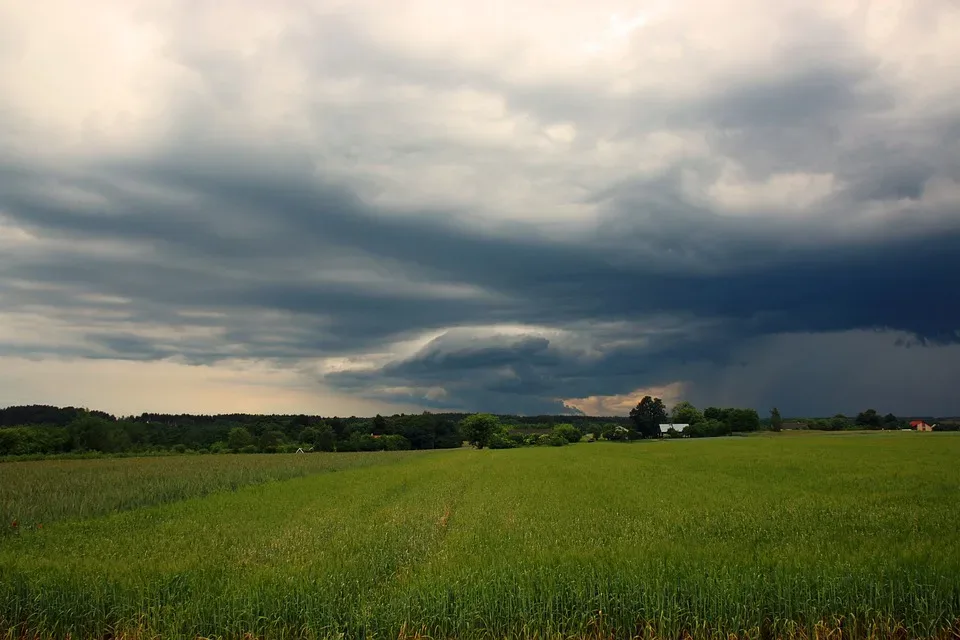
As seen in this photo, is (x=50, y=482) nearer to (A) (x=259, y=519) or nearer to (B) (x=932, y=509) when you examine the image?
(A) (x=259, y=519)

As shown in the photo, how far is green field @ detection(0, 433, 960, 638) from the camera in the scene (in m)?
12.4

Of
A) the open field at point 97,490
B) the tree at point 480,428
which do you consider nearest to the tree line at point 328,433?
the tree at point 480,428

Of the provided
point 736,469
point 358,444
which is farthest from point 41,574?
point 358,444

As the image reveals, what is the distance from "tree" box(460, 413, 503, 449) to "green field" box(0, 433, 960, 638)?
143 m

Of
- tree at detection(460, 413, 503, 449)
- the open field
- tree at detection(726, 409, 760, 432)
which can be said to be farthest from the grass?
tree at detection(726, 409, 760, 432)

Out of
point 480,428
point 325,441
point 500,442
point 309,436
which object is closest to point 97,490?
point 325,441

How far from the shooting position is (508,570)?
47.4ft

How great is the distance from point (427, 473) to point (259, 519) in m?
29.3

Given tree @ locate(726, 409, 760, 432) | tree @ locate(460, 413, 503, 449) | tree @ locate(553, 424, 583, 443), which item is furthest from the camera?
tree @ locate(726, 409, 760, 432)

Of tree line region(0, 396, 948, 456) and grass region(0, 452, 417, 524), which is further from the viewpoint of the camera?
tree line region(0, 396, 948, 456)

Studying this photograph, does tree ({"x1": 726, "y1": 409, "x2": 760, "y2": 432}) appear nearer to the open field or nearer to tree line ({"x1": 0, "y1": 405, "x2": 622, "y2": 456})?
tree line ({"x1": 0, "y1": 405, "x2": 622, "y2": 456})

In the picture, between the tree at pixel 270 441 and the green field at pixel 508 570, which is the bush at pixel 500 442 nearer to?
the tree at pixel 270 441

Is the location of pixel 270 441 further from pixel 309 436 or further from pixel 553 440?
pixel 553 440

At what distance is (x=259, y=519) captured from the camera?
2814 centimetres
